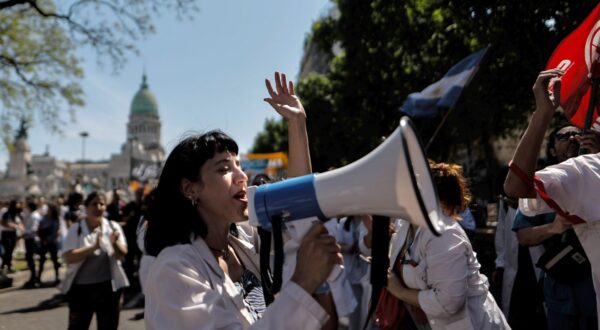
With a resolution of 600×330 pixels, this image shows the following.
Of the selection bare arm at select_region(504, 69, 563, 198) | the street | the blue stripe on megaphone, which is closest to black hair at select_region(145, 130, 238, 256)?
the blue stripe on megaphone

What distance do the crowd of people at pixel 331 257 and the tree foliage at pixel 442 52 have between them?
20.8 ft

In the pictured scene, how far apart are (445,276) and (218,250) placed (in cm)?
127

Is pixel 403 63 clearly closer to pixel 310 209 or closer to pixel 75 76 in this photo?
pixel 75 76

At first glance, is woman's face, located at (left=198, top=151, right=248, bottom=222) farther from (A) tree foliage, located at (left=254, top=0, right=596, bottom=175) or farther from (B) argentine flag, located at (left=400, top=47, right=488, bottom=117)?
(A) tree foliage, located at (left=254, top=0, right=596, bottom=175)

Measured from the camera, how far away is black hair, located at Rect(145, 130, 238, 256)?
208 cm

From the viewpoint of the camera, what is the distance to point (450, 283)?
9.37ft

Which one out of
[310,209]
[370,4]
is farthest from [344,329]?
[370,4]

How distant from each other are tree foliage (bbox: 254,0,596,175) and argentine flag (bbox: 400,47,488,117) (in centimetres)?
126

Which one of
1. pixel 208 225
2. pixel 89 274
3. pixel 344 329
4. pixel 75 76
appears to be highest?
pixel 75 76

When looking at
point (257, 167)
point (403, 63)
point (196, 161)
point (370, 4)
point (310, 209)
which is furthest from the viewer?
point (257, 167)

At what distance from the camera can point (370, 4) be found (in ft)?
57.0

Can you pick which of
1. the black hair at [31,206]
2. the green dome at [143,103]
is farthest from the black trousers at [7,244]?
the green dome at [143,103]

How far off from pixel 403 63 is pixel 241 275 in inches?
683

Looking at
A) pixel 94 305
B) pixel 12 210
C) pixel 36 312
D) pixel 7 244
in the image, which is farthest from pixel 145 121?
pixel 94 305
